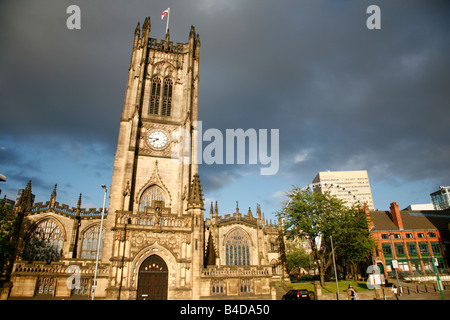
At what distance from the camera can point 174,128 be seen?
141 ft

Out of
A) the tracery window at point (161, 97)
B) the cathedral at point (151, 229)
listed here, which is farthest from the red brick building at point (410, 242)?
the tracery window at point (161, 97)

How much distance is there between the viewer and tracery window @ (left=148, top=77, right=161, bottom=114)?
44188 millimetres

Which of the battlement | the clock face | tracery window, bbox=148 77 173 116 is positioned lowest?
the clock face

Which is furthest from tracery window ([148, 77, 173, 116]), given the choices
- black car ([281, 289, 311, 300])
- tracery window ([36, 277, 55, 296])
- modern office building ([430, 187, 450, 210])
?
modern office building ([430, 187, 450, 210])

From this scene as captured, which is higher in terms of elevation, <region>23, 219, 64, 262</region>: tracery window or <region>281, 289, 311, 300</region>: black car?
<region>23, 219, 64, 262</region>: tracery window

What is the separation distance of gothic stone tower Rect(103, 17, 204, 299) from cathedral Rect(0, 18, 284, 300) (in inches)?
3.7

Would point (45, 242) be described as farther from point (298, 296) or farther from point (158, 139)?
point (298, 296)

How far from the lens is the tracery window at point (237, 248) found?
2004 inches

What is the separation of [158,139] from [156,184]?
723cm

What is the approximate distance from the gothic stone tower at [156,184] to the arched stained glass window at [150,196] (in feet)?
0.26

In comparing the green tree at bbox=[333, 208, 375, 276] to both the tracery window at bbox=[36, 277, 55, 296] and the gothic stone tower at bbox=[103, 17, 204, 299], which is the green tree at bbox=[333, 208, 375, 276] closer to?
the gothic stone tower at bbox=[103, 17, 204, 299]

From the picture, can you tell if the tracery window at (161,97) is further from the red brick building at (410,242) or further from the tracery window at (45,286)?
the red brick building at (410,242)

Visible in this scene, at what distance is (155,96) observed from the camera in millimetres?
45000
